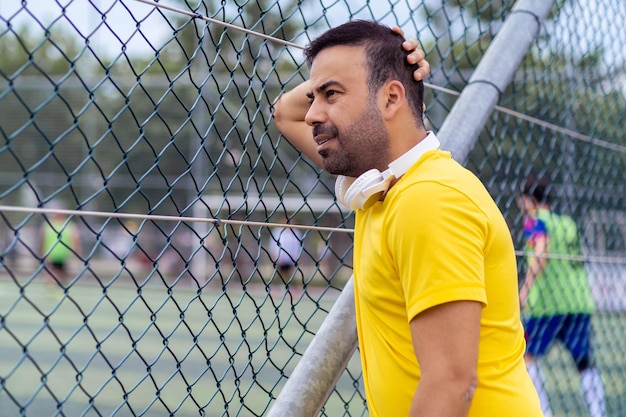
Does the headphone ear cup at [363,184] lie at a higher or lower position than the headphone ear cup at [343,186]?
lower

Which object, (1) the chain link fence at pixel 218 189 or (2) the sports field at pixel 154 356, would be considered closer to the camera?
(1) the chain link fence at pixel 218 189

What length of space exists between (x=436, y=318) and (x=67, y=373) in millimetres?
6984

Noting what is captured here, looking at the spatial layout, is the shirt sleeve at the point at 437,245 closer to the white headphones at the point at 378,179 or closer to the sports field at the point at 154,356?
the white headphones at the point at 378,179

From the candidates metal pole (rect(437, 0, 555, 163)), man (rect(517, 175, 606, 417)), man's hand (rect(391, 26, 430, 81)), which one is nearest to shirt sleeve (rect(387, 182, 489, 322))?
man's hand (rect(391, 26, 430, 81))

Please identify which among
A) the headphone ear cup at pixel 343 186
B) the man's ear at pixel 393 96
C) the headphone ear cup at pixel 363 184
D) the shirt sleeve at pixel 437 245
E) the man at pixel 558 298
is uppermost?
the man's ear at pixel 393 96

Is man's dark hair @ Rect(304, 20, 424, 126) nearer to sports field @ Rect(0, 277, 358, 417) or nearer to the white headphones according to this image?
the white headphones

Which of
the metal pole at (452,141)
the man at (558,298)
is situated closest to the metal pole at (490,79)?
the metal pole at (452,141)

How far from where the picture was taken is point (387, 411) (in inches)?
65.3

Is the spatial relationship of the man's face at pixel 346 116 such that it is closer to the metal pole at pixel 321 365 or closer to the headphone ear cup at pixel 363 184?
the headphone ear cup at pixel 363 184

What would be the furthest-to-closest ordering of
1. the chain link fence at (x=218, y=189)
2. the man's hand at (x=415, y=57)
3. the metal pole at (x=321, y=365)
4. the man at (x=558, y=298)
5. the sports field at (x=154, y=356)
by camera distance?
1. the man at (x=558, y=298)
2. the sports field at (x=154, y=356)
3. the chain link fence at (x=218, y=189)
4. the metal pole at (x=321, y=365)
5. the man's hand at (x=415, y=57)

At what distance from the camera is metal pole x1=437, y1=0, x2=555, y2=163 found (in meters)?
2.25

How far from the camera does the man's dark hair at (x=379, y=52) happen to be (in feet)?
5.48

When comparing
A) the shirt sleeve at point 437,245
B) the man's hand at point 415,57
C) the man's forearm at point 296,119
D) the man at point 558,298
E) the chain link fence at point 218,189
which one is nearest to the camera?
the shirt sleeve at point 437,245

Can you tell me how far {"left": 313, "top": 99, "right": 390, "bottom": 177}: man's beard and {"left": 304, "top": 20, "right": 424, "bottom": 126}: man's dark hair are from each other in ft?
0.19
